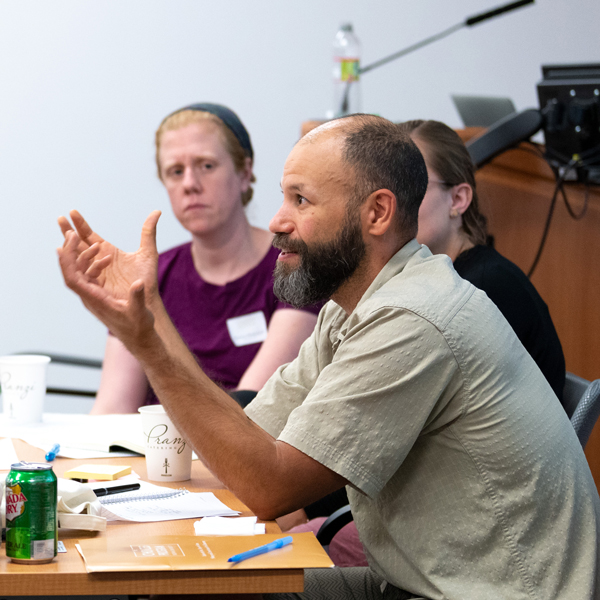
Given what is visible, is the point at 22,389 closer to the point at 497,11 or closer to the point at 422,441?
the point at 422,441

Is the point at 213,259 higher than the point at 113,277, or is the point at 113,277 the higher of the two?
the point at 113,277

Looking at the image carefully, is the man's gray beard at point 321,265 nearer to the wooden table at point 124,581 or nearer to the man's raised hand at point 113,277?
the man's raised hand at point 113,277

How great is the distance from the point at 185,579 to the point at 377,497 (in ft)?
1.18

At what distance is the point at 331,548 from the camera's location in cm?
153

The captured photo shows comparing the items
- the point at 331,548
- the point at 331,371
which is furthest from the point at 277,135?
the point at 331,371

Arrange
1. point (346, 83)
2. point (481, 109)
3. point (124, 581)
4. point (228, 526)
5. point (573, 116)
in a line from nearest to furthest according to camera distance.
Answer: point (124, 581) → point (228, 526) → point (573, 116) → point (481, 109) → point (346, 83)

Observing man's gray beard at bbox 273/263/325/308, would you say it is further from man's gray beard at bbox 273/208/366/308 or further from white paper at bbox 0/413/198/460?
white paper at bbox 0/413/198/460

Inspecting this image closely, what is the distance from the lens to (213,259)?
228cm

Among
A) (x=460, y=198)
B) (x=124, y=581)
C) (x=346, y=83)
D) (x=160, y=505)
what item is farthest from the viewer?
(x=346, y=83)

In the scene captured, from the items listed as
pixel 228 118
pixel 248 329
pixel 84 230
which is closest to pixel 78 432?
pixel 84 230

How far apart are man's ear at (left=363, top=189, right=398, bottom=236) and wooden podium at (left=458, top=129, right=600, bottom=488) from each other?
1530 mm

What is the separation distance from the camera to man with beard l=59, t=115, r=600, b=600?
3.27ft

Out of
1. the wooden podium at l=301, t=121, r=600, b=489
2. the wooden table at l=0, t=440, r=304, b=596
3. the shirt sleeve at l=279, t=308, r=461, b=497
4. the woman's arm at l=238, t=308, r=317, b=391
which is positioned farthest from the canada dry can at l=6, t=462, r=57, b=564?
the wooden podium at l=301, t=121, r=600, b=489

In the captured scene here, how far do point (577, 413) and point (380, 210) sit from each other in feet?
1.58
